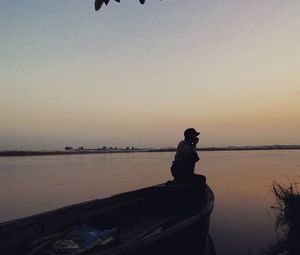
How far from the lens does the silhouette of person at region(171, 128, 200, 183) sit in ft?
32.4

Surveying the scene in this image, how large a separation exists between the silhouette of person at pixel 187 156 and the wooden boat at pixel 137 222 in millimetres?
353

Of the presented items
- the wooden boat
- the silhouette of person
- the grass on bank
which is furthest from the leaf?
the grass on bank

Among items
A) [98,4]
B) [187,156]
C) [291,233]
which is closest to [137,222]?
[187,156]

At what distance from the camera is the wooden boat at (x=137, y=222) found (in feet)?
21.2

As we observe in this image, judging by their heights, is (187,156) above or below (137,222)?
above

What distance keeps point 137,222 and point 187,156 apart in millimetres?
2253

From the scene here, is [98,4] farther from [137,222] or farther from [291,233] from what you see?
[291,233]

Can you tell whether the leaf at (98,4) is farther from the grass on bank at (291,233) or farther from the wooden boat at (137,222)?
the grass on bank at (291,233)

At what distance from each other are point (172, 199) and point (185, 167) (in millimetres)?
969

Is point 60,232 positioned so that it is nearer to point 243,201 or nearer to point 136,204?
point 136,204

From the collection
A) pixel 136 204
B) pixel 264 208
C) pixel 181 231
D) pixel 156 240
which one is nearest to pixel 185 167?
pixel 136 204

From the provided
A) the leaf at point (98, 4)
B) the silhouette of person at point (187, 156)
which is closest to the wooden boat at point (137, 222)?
the silhouette of person at point (187, 156)

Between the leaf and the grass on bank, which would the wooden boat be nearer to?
the grass on bank

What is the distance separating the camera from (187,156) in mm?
9961
